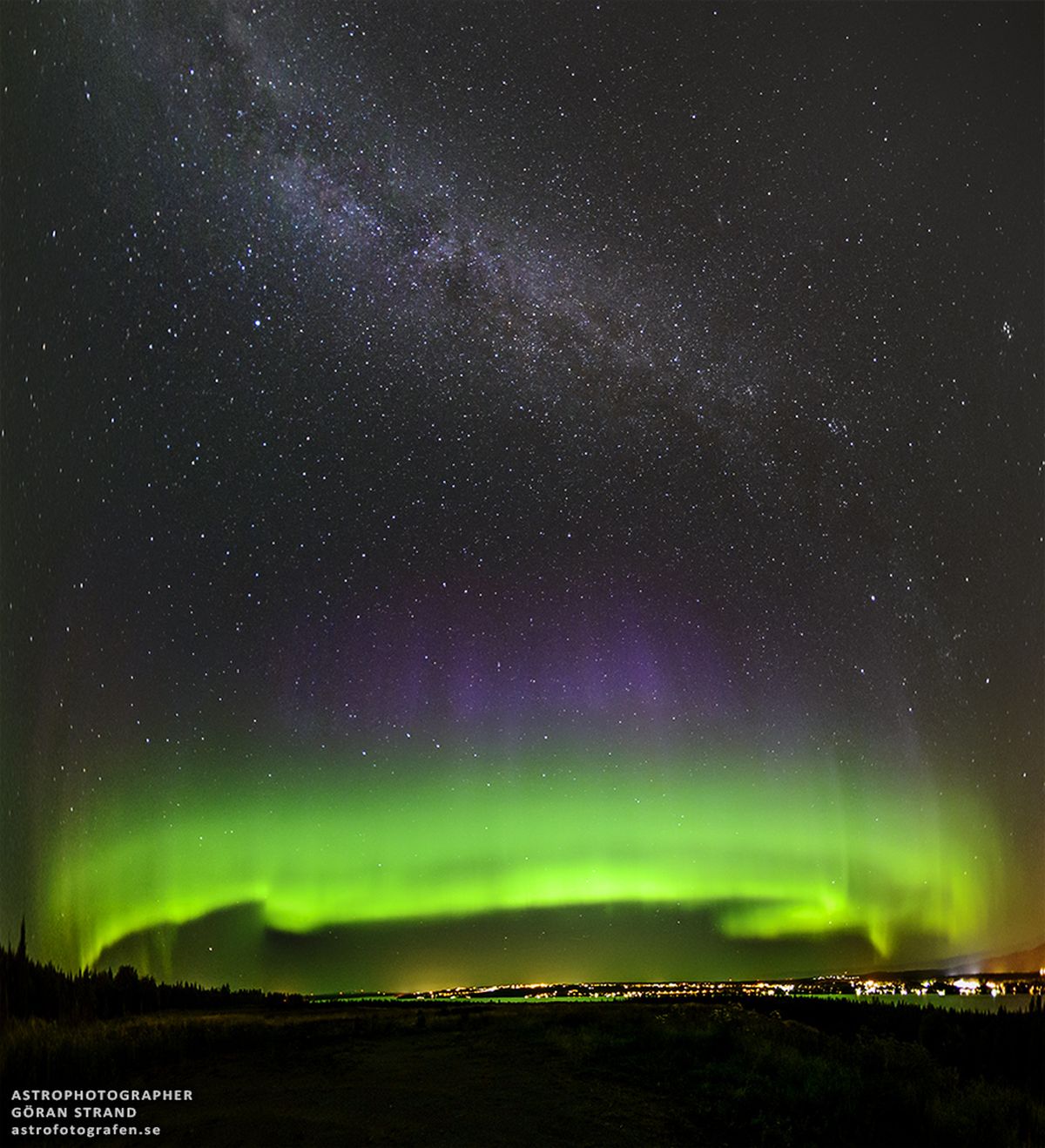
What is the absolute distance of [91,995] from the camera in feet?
36.7

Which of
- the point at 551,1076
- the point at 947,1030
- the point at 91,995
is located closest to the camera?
the point at 551,1076

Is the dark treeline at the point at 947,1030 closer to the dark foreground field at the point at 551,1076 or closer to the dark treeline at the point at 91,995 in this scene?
the dark foreground field at the point at 551,1076

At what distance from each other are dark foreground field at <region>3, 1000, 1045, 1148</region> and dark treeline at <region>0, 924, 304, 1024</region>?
32 centimetres

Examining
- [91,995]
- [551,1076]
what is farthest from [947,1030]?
[91,995]

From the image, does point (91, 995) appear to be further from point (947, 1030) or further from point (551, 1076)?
point (947, 1030)

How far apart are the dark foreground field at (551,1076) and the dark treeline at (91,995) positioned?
0.32 m

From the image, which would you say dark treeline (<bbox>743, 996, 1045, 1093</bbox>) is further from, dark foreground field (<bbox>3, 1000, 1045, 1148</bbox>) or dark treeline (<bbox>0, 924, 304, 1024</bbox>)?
dark treeline (<bbox>0, 924, 304, 1024</bbox>)

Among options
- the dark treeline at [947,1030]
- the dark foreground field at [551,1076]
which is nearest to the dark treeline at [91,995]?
the dark foreground field at [551,1076]

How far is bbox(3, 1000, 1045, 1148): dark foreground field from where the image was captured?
9.02 m

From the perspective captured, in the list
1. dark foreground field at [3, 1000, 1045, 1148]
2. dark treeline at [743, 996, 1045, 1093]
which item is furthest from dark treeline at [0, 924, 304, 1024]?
dark treeline at [743, 996, 1045, 1093]

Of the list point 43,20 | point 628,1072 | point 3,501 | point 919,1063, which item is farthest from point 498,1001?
point 43,20

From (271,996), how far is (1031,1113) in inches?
317

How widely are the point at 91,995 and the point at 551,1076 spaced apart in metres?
5.11

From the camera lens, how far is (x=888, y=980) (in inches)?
526
